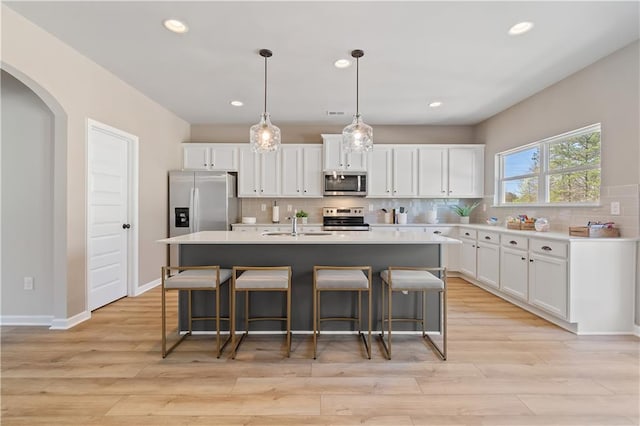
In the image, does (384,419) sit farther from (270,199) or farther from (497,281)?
(270,199)

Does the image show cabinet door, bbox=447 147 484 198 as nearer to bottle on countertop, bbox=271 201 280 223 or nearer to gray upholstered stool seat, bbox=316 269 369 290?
bottle on countertop, bbox=271 201 280 223

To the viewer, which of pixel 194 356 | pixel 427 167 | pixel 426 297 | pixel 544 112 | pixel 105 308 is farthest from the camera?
pixel 427 167

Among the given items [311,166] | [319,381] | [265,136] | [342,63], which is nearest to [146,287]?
[265,136]

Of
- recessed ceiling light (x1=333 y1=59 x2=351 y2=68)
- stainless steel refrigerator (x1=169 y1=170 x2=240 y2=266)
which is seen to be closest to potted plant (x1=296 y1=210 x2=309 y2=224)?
stainless steel refrigerator (x1=169 y1=170 x2=240 y2=266)

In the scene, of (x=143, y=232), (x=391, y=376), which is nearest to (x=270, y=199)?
(x=143, y=232)

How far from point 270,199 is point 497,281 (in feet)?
12.4

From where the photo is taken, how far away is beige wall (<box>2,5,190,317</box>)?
2553 mm

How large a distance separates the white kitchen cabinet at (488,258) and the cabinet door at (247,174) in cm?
358

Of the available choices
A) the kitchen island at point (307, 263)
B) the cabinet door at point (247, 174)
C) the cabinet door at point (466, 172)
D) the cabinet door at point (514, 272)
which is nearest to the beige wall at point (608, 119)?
the cabinet door at point (514, 272)

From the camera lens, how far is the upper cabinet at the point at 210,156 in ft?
17.5

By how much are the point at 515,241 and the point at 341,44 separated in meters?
2.88

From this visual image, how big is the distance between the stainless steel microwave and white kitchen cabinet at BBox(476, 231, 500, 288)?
6.43ft

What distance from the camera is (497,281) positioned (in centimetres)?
393

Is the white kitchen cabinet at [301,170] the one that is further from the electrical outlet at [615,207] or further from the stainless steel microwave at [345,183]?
the electrical outlet at [615,207]
